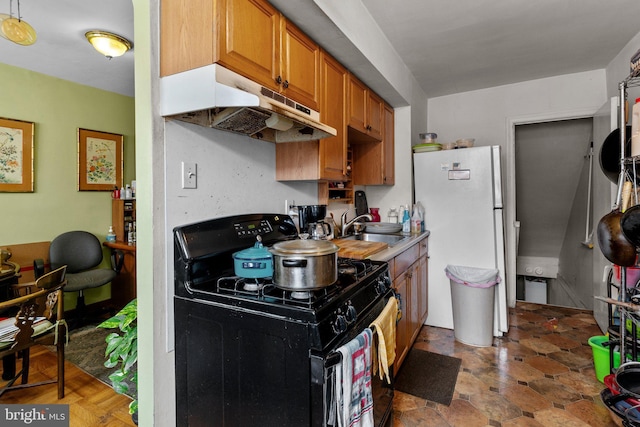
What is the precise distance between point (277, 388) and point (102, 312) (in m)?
3.33

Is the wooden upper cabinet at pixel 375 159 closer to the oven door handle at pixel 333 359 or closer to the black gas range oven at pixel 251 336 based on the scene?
the black gas range oven at pixel 251 336

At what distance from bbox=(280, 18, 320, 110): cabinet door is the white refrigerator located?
1.60 m

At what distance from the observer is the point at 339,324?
1120 mm

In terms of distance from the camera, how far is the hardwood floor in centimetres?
181

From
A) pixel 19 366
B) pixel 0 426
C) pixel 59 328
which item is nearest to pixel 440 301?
pixel 59 328

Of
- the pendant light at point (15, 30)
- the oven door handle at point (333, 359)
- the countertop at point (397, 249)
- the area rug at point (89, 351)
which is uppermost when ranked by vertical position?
the pendant light at point (15, 30)

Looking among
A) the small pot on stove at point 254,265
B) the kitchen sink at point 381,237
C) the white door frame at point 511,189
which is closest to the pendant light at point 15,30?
the small pot on stove at point 254,265

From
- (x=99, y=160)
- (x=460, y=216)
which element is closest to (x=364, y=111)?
(x=460, y=216)

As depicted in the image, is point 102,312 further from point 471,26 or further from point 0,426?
point 471,26

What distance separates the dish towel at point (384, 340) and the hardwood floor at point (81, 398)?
4.81 ft

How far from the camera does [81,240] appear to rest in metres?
3.27

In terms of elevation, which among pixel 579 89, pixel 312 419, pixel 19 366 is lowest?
pixel 19 366

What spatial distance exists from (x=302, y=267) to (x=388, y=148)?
231 cm

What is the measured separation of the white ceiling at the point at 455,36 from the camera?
2.09 meters
